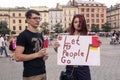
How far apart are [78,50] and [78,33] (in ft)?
0.84

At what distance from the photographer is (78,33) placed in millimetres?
5562

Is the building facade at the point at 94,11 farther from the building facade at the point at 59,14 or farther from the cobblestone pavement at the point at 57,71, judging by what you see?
the cobblestone pavement at the point at 57,71

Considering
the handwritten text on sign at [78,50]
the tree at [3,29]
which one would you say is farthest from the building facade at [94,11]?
the handwritten text on sign at [78,50]

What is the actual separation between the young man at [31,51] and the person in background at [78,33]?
482mm

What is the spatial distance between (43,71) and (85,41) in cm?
86

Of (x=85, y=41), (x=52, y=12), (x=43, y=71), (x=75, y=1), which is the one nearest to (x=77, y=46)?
(x=85, y=41)

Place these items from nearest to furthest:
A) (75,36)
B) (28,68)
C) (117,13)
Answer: (28,68) < (75,36) < (117,13)

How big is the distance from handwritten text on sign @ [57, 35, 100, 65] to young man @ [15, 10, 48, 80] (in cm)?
53

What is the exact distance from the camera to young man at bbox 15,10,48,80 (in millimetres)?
5020

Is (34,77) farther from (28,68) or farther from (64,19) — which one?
(64,19)

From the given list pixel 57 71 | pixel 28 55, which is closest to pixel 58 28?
pixel 57 71

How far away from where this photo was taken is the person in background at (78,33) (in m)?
5.37

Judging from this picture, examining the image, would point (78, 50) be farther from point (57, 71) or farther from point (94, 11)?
point (94, 11)

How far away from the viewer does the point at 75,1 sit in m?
142
